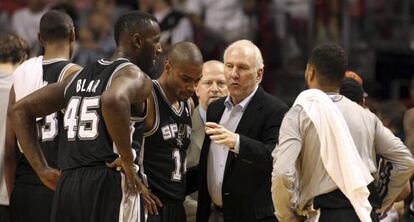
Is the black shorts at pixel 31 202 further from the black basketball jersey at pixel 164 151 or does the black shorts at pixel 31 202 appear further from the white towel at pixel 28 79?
the black basketball jersey at pixel 164 151

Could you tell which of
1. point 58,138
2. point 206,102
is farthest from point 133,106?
point 206,102

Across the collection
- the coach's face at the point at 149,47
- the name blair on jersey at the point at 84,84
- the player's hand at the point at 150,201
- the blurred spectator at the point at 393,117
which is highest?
the coach's face at the point at 149,47

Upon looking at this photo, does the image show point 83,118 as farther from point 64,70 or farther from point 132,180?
point 64,70

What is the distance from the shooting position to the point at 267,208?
22.0ft

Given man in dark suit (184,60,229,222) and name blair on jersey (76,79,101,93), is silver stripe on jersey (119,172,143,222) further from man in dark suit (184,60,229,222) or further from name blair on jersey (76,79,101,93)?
man in dark suit (184,60,229,222)

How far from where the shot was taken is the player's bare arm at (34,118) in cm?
634

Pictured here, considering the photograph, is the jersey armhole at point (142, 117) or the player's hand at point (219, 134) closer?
the jersey armhole at point (142, 117)

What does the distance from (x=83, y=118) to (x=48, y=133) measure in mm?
914

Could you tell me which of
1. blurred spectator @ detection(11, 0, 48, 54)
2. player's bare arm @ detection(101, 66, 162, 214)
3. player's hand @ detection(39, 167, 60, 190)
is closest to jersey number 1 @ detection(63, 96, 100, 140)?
player's bare arm @ detection(101, 66, 162, 214)

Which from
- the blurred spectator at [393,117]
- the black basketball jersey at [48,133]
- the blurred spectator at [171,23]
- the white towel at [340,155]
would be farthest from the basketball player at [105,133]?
the blurred spectator at [171,23]

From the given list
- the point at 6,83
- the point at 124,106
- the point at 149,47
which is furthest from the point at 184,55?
the point at 6,83

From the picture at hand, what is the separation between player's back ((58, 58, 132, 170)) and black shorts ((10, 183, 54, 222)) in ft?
2.83

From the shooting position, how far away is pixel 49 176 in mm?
6406

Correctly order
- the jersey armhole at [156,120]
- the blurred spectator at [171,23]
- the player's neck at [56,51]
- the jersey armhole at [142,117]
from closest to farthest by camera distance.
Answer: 1. the jersey armhole at [142,117]
2. the jersey armhole at [156,120]
3. the player's neck at [56,51]
4. the blurred spectator at [171,23]
